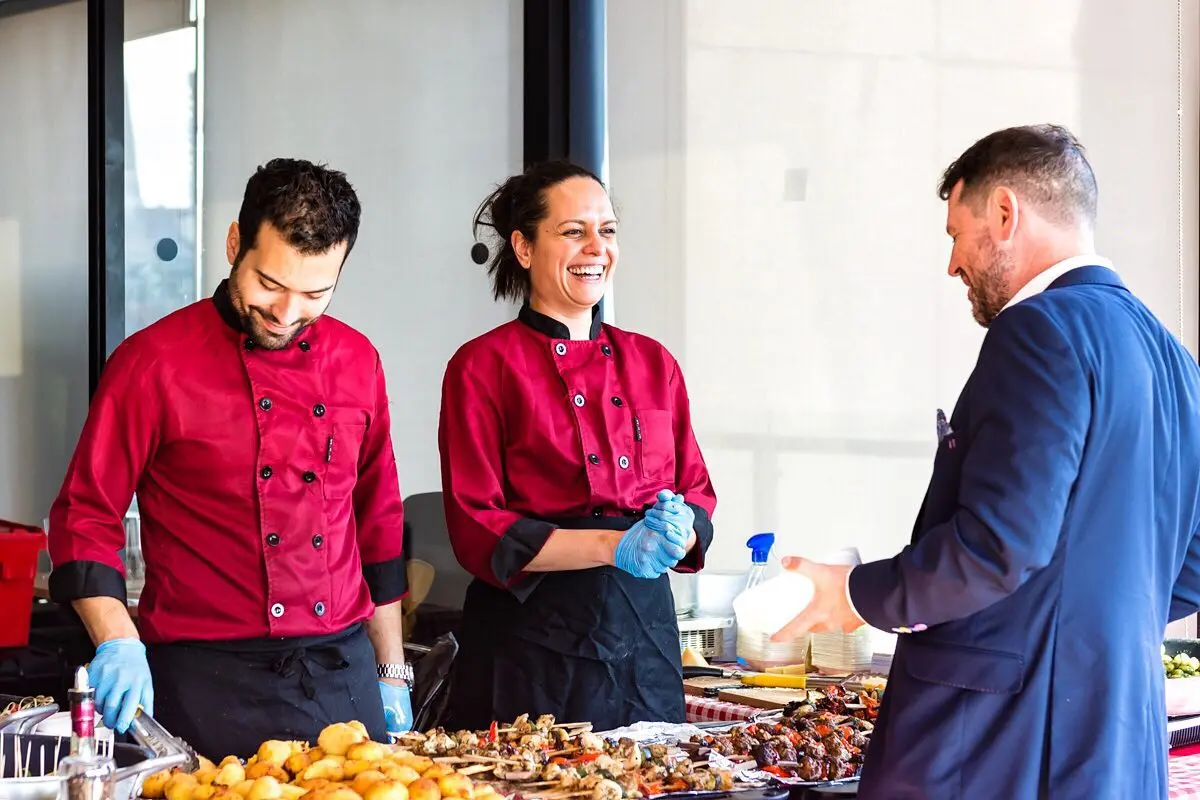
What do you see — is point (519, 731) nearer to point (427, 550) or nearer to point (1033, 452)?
point (1033, 452)

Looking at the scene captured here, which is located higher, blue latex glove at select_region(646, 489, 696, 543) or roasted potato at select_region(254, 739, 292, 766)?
blue latex glove at select_region(646, 489, 696, 543)

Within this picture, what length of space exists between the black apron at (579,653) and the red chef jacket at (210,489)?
16.0 inches

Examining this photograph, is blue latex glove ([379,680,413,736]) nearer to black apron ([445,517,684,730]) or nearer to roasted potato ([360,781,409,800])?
black apron ([445,517,684,730])

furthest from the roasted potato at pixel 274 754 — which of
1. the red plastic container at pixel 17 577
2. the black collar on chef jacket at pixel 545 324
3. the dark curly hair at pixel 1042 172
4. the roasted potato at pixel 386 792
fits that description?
the red plastic container at pixel 17 577

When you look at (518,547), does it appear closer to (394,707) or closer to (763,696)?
(394,707)

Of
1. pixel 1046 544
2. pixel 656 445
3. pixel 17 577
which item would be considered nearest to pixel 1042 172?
pixel 1046 544

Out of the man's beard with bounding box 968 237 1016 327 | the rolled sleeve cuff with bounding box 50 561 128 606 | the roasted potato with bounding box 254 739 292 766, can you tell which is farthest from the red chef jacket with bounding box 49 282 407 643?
the man's beard with bounding box 968 237 1016 327

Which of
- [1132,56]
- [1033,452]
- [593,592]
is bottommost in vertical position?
Answer: [593,592]

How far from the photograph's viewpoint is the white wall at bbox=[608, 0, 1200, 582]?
Result: 3686mm

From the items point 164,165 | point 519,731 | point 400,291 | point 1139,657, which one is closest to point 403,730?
point 519,731

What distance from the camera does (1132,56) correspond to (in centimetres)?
365

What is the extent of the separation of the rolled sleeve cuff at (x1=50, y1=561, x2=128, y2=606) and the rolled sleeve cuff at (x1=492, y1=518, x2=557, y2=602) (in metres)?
0.69

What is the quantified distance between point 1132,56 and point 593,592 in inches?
83.4

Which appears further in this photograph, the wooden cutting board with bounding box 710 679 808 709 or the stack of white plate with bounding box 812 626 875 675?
the stack of white plate with bounding box 812 626 875 675
